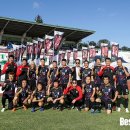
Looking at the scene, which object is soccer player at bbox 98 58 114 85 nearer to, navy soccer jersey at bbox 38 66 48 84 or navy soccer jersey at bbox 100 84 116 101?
navy soccer jersey at bbox 100 84 116 101

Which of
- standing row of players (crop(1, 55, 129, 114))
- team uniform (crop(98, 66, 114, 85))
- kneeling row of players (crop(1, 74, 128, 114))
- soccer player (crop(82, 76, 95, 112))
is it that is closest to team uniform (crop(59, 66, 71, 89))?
standing row of players (crop(1, 55, 129, 114))

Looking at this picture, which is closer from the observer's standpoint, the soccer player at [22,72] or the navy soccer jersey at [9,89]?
the navy soccer jersey at [9,89]


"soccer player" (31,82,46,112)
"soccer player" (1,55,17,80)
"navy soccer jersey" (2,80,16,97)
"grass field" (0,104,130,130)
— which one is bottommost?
"grass field" (0,104,130,130)

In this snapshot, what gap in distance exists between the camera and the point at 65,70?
33.8 feet

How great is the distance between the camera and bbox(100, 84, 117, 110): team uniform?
9.10 metres

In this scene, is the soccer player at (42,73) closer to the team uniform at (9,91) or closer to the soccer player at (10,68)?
the soccer player at (10,68)

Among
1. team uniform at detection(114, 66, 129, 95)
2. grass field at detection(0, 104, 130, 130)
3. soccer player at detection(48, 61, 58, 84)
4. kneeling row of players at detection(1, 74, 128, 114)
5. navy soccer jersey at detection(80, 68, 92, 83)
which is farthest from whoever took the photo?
soccer player at detection(48, 61, 58, 84)

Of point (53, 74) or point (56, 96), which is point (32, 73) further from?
point (56, 96)

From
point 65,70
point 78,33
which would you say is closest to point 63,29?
point 78,33

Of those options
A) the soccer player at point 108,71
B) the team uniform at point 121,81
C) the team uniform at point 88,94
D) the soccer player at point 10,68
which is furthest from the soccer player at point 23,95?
the team uniform at point 121,81

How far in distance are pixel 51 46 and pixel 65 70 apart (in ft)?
18.0

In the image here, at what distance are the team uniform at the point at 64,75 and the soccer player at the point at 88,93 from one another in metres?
0.85

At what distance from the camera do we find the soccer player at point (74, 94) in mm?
9586

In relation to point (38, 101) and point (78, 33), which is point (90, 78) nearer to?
point (38, 101)
